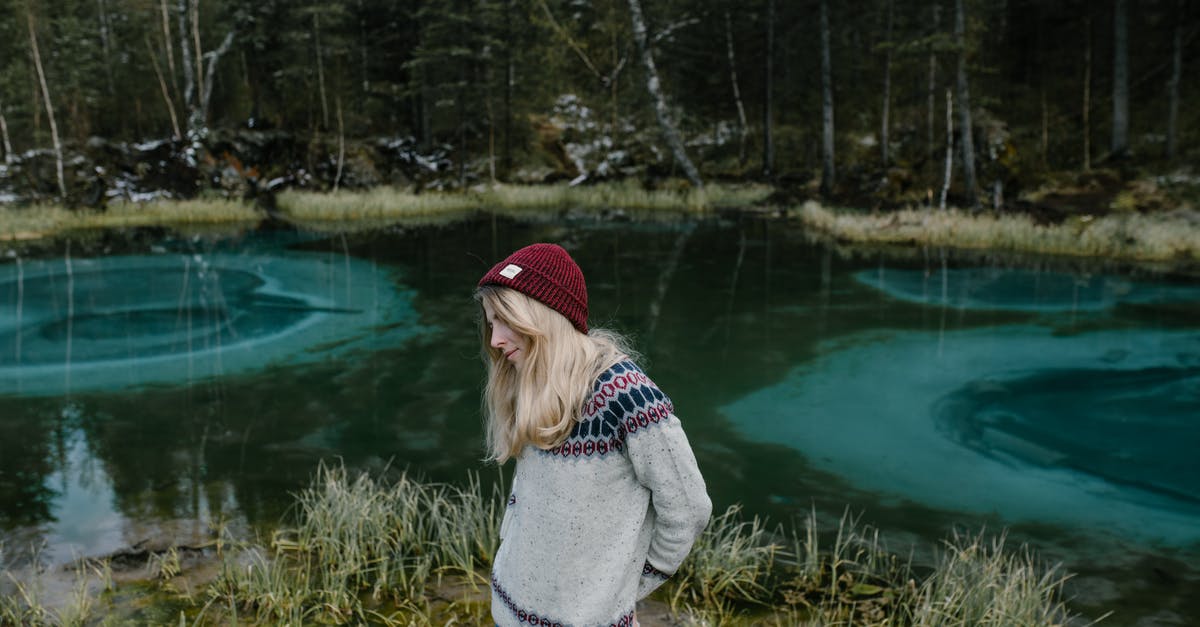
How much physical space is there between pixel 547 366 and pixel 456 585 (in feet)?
10.3

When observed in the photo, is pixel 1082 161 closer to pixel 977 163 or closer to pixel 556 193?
pixel 977 163

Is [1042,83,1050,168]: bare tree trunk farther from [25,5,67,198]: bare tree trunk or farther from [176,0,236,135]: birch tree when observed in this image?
[25,5,67,198]: bare tree trunk

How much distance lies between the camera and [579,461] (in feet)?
7.14

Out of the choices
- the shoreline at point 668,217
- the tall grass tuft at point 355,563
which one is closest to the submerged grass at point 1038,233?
the shoreline at point 668,217

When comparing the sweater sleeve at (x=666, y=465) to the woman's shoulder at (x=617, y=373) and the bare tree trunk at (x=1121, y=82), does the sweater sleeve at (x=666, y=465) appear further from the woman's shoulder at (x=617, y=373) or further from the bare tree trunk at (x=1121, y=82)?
the bare tree trunk at (x=1121, y=82)

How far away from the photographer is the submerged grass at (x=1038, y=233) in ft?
54.7

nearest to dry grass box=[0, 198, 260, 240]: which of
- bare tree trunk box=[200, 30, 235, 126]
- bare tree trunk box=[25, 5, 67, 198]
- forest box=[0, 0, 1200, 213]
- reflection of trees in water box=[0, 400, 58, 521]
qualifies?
bare tree trunk box=[25, 5, 67, 198]

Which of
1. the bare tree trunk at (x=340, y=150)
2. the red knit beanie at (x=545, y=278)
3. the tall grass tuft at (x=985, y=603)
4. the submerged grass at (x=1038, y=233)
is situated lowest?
the tall grass tuft at (x=985, y=603)

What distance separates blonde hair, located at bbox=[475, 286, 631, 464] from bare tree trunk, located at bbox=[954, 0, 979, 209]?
1954 centimetres

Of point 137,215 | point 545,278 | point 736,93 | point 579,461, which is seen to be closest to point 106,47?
point 137,215

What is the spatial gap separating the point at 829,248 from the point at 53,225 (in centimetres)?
1985

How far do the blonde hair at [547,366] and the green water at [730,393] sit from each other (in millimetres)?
4264

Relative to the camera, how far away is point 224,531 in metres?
5.73

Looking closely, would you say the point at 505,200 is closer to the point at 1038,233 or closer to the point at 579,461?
the point at 1038,233
